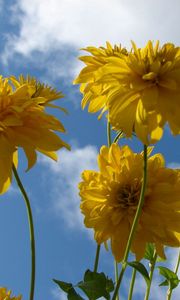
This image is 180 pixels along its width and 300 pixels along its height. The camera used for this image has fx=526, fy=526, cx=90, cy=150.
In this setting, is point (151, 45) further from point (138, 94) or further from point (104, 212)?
point (104, 212)

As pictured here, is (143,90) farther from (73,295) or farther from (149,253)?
(149,253)

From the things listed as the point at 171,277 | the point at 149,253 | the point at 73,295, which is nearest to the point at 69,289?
the point at 73,295

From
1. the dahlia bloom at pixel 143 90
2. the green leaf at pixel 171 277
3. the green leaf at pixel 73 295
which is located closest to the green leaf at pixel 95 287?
the green leaf at pixel 73 295

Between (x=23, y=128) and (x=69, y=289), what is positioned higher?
(x=23, y=128)

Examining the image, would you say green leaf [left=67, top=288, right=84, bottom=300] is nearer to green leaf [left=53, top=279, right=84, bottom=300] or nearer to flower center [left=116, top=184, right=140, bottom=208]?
green leaf [left=53, top=279, right=84, bottom=300]

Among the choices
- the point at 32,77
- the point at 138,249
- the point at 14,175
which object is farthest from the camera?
the point at 32,77

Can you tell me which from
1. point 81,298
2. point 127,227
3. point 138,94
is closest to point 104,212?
point 127,227

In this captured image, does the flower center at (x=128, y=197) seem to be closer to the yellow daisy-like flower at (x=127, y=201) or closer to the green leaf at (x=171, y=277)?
the yellow daisy-like flower at (x=127, y=201)

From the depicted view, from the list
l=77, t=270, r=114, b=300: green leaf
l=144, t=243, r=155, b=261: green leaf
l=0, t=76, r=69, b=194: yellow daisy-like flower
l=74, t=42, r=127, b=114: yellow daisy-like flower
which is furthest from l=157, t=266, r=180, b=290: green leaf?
l=0, t=76, r=69, b=194: yellow daisy-like flower
